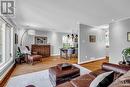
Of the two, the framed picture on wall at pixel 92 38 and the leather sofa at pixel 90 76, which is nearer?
the leather sofa at pixel 90 76

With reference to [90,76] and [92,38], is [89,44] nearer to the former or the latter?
[92,38]

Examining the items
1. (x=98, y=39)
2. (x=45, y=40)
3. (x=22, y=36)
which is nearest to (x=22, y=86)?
(x=22, y=36)

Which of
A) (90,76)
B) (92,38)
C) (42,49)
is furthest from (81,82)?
(42,49)

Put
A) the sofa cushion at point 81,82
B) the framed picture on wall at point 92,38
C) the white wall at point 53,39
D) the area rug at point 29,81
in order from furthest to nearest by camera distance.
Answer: the white wall at point 53,39 → the framed picture on wall at point 92,38 → the area rug at point 29,81 → the sofa cushion at point 81,82

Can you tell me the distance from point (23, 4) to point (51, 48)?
20.8ft

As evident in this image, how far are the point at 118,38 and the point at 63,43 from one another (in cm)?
601

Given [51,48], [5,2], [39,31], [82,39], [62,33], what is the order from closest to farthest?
[5,2] → [82,39] → [39,31] → [51,48] → [62,33]

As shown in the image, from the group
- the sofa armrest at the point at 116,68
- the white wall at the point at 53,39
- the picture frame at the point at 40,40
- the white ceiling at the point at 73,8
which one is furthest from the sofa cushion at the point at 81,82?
the picture frame at the point at 40,40

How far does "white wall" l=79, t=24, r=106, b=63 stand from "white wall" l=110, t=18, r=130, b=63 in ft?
4.59

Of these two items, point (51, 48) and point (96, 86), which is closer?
point (96, 86)

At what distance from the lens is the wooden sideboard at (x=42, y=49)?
783cm

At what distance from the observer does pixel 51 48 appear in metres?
9.06

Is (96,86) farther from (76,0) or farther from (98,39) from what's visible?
(98,39)

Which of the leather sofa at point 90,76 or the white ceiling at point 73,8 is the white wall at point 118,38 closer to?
the white ceiling at point 73,8
